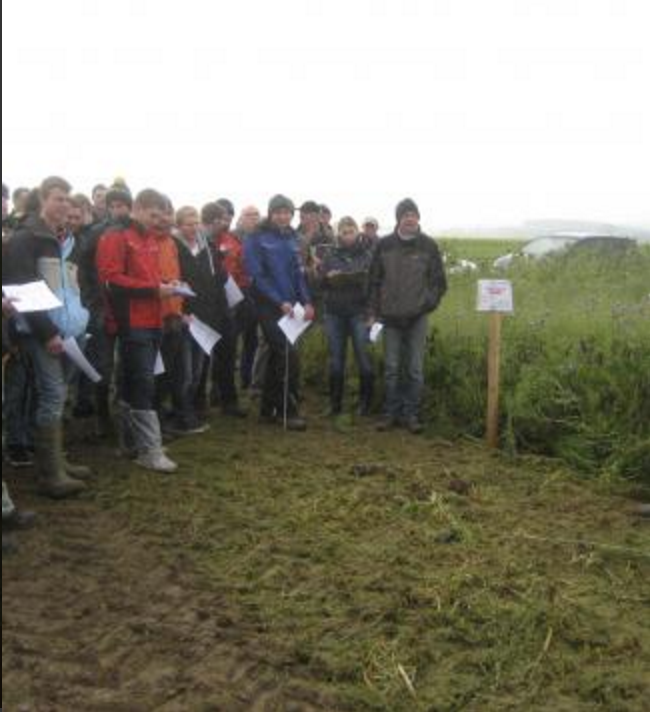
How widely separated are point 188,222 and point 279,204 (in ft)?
2.78

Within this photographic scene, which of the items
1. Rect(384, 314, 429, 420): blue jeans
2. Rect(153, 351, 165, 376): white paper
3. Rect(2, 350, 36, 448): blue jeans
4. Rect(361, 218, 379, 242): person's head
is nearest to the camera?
Rect(2, 350, 36, 448): blue jeans

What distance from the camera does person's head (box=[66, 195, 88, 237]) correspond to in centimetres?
574

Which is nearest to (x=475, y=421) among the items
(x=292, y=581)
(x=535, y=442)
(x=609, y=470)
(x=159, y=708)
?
(x=535, y=442)

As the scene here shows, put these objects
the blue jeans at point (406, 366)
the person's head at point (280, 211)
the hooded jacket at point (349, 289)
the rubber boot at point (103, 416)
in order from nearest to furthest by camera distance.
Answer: the rubber boot at point (103, 416) < the person's head at point (280, 211) < the blue jeans at point (406, 366) < the hooded jacket at point (349, 289)

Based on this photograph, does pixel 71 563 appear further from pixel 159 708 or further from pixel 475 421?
pixel 475 421

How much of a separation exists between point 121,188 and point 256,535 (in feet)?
9.89

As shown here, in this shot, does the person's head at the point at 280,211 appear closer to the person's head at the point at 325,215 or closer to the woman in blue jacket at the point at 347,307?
the woman in blue jacket at the point at 347,307

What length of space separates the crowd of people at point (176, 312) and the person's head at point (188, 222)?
0.01 metres

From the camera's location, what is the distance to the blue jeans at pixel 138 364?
5.57 meters

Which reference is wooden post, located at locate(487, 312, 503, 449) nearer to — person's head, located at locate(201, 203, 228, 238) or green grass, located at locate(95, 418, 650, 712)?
green grass, located at locate(95, 418, 650, 712)

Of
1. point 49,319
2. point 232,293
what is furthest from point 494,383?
point 49,319

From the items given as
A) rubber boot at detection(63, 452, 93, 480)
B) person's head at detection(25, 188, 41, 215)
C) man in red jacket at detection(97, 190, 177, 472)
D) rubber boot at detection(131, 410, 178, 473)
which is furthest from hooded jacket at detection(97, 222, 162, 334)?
rubber boot at detection(63, 452, 93, 480)

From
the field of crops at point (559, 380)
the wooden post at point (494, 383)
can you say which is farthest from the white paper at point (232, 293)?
the wooden post at point (494, 383)

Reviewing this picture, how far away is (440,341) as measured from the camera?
805 cm
